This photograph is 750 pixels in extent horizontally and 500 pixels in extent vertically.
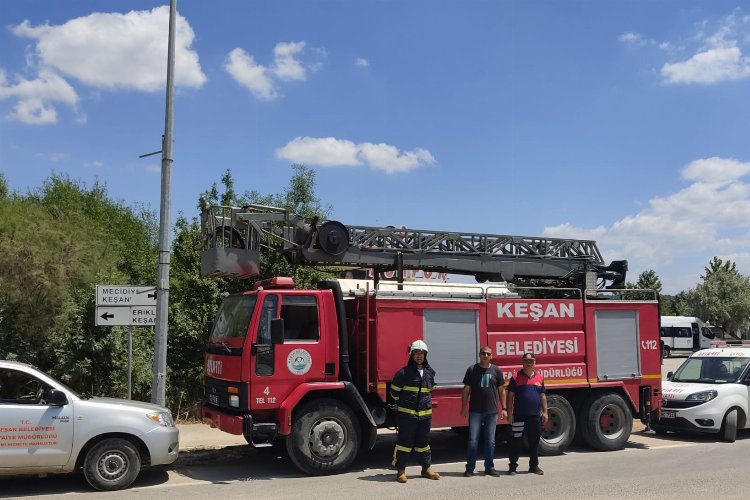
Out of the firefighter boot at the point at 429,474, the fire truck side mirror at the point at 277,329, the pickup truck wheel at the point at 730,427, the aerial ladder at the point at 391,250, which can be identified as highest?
the aerial ladder at the point at 391,250

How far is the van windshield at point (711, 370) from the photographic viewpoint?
12.7 m

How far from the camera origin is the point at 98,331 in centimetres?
1313

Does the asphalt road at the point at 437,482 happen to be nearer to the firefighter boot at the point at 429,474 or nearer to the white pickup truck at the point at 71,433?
the firefighter boot at the point at 429,474

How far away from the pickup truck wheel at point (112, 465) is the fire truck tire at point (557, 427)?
599cm

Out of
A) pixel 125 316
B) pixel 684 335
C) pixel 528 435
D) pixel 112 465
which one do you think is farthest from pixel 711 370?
pixel 684 335

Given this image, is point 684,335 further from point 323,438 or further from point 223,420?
point 223,420

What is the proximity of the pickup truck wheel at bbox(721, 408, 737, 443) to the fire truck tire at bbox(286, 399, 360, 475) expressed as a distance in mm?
6965

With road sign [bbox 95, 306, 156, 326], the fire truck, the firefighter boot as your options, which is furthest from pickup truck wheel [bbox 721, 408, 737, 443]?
road sign [bbox 95, 306, 156, 326]

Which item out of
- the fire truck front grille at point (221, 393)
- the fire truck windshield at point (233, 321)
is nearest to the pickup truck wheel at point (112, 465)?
the fire truck front grille at point (221, 393)

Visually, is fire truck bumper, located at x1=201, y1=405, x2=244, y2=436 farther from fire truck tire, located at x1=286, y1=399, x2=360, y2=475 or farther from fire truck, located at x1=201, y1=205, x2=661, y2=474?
fire truck tire, located at x1=286, y1=399, x2=360, y2=475

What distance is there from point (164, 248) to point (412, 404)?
14.9 ft

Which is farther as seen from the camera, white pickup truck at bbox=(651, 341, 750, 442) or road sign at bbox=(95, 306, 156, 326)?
white pickup truck at bbox=(651, 341, 750, 442)

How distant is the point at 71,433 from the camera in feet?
25.3

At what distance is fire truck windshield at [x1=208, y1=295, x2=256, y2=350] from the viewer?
9016 mm
